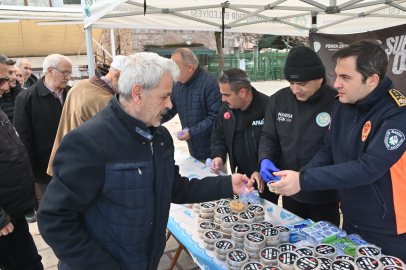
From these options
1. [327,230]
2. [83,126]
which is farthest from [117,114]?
[327,230]

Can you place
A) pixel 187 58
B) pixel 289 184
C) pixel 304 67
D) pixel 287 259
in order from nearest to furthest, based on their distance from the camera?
1. pixel 287 259
2. pixel 289 184
3. pixel 304 67
4. pixel 187 58

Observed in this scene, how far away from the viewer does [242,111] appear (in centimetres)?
303

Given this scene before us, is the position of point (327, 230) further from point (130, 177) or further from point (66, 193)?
point (66, 193)

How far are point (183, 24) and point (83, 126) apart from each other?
3.87m

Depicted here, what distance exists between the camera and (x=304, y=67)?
89.9 inches

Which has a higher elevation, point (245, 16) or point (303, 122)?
point (245, 16)

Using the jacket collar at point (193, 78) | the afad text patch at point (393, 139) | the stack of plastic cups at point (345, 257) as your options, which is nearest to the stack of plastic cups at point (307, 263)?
the stack of plastic cups at point (345, 257)

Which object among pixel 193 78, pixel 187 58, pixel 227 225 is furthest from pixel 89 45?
pixel 227 225

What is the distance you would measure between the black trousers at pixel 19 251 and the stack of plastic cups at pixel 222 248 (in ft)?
5.55

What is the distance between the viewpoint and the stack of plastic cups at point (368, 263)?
4.91ft

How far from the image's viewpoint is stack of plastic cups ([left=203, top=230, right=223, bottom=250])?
1.98m

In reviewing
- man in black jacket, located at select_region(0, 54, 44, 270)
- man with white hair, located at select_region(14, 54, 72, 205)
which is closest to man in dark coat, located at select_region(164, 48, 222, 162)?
man with white hair, located at select_region(14, 54, 72, 205)

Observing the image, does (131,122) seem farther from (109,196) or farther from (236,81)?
(236,81)

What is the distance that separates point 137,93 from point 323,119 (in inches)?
60.1
